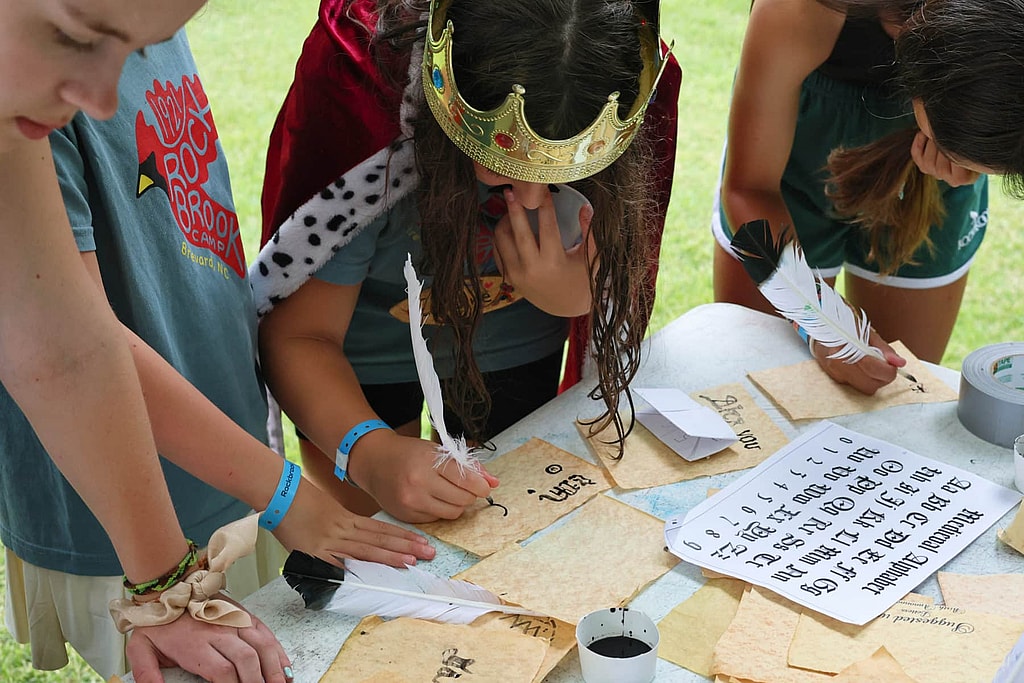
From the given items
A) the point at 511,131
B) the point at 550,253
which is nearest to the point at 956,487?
the point at 550,253

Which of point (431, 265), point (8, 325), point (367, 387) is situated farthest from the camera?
point (367, 387)

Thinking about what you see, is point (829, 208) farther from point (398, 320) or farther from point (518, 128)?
point (518, 128)

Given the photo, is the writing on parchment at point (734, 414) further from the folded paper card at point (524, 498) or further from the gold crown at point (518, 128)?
the gold crown at point (518, 128)

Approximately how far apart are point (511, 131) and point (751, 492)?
537 millimetres

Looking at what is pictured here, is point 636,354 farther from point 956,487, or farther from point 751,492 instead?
point 956,487

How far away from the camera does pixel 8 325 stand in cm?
96

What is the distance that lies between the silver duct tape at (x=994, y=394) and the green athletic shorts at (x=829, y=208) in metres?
0.48

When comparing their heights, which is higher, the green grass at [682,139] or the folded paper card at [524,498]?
the folded paper card at [524,498]

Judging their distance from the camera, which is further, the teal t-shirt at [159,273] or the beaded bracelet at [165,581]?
the teal t-shirt at [159,273]

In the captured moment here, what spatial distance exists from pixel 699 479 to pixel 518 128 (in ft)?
1.66

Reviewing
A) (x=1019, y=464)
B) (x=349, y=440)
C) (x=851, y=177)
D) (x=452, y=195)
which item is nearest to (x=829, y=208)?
(x=851, y=177)

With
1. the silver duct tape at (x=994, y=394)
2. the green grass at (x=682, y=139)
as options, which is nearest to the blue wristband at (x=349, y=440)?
the silver duct tape at (x=994, y=394)

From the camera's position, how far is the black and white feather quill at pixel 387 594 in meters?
1.13

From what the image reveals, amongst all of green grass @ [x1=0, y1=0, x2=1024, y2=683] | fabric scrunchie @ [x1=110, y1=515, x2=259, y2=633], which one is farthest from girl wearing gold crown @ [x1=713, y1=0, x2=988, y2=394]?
green grass @ [x1=0, y1=0, x2=1024, y2=683]
